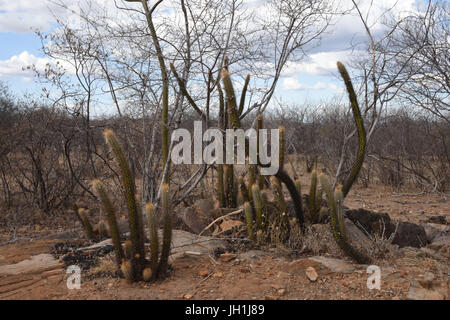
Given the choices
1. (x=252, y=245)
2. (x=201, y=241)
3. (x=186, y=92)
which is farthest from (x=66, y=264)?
(x=186, y=92)

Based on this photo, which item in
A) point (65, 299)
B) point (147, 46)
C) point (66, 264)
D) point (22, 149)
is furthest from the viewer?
point (22, 149)

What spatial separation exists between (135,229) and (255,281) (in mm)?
1149

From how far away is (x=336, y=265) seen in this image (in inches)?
161

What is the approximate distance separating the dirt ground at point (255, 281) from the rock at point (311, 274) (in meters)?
0.03

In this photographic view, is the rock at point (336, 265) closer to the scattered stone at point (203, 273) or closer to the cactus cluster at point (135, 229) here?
the scattered stone at point (203, 273)

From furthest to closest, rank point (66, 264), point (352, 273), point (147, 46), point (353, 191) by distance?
point (353, 191) < point (147, 46) < point (66, 264) < point (352, 273)

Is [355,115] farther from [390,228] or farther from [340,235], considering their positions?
[390,228]

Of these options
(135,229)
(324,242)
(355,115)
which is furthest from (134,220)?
(355,115)

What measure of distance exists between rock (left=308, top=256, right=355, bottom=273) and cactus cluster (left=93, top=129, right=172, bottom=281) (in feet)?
4.62

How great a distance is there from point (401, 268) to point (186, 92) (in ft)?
10.7

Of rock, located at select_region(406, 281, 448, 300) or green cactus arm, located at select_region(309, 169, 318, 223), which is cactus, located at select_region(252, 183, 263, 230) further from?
rock, located at select_region(406, 281, 448, 300)

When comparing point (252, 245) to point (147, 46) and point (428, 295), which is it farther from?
point (147, 46)

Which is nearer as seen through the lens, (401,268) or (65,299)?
(65,299)

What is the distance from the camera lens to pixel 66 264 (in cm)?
451
